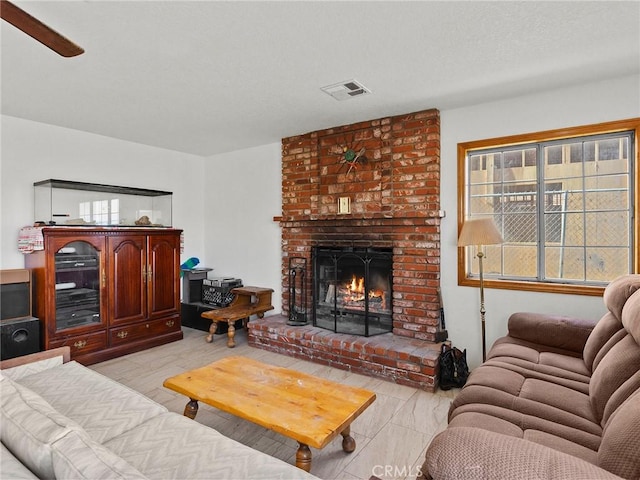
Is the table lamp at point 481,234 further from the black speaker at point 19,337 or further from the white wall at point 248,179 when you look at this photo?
the black speaker at point 19,337

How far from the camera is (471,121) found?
10.6 feet

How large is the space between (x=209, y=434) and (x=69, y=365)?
1.26m

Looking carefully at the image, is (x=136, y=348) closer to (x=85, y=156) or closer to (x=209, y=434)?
(x=85, y=156)

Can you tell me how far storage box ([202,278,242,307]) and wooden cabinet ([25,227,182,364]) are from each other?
48 centimetres

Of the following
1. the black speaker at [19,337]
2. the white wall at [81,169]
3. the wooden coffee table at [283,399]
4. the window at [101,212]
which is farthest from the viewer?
the window at [101,212]

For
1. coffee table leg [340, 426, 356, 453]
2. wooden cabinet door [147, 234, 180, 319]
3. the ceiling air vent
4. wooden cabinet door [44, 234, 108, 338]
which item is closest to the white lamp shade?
the ceiling air vent

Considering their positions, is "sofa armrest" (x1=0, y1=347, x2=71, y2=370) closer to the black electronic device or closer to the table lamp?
the black electronic device

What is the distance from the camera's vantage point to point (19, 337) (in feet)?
10.1

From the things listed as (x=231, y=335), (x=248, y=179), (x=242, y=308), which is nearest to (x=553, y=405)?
(x=231, y=335)

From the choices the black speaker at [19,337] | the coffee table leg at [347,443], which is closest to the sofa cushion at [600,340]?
the coffee table leg at [347,443]

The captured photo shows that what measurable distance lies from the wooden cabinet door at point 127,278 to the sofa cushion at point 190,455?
2.58 meters

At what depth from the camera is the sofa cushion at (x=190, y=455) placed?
1.18 m

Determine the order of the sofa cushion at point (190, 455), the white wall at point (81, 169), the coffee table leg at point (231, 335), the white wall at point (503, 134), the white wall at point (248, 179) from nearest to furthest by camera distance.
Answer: the sofa cushion at point (190, 455), the white wall at point (503, 134), the white wall at point (248, 179), the white wall at point (81, 169), the coffee table leg at point (231, 335)

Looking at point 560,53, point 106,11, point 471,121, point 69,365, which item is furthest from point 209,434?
point 471,121
